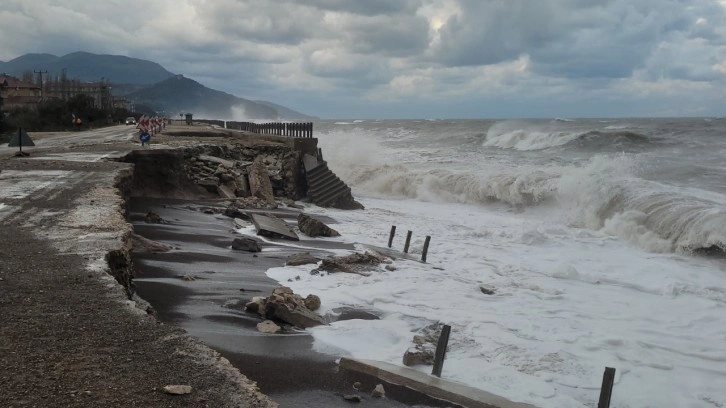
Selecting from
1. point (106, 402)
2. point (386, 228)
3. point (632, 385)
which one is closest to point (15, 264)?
point (106, 402)

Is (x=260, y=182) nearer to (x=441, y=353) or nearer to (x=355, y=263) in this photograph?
(x=355, y=263)

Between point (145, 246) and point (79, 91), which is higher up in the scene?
point (79, 91)

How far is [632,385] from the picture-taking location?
6.34 meters

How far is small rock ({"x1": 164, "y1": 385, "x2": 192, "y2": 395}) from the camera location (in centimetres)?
366

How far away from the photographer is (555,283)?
10.7m

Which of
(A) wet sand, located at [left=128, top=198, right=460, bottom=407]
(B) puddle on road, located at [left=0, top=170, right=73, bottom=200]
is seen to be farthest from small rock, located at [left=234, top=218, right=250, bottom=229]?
(B) puddle on road, located at [left=0, top=170, right=73, bottom=200]

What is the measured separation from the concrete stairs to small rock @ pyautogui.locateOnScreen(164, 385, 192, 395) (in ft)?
56.7

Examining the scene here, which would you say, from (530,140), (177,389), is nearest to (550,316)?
(177,389)

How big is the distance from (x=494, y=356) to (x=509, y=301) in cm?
255

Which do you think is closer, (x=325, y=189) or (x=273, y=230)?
(x=273, y=230)

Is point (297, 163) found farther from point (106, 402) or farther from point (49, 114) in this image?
point (49, 114)

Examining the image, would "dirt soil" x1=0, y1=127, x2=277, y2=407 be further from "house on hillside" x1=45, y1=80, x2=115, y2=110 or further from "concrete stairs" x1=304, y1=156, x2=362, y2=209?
"house on hillside" x1=45, y1=80, x2=115, y2=110

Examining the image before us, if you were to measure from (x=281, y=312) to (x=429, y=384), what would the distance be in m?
2.31

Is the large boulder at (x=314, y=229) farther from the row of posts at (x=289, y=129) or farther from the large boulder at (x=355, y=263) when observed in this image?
the row of posts at (x=289, y=129)
